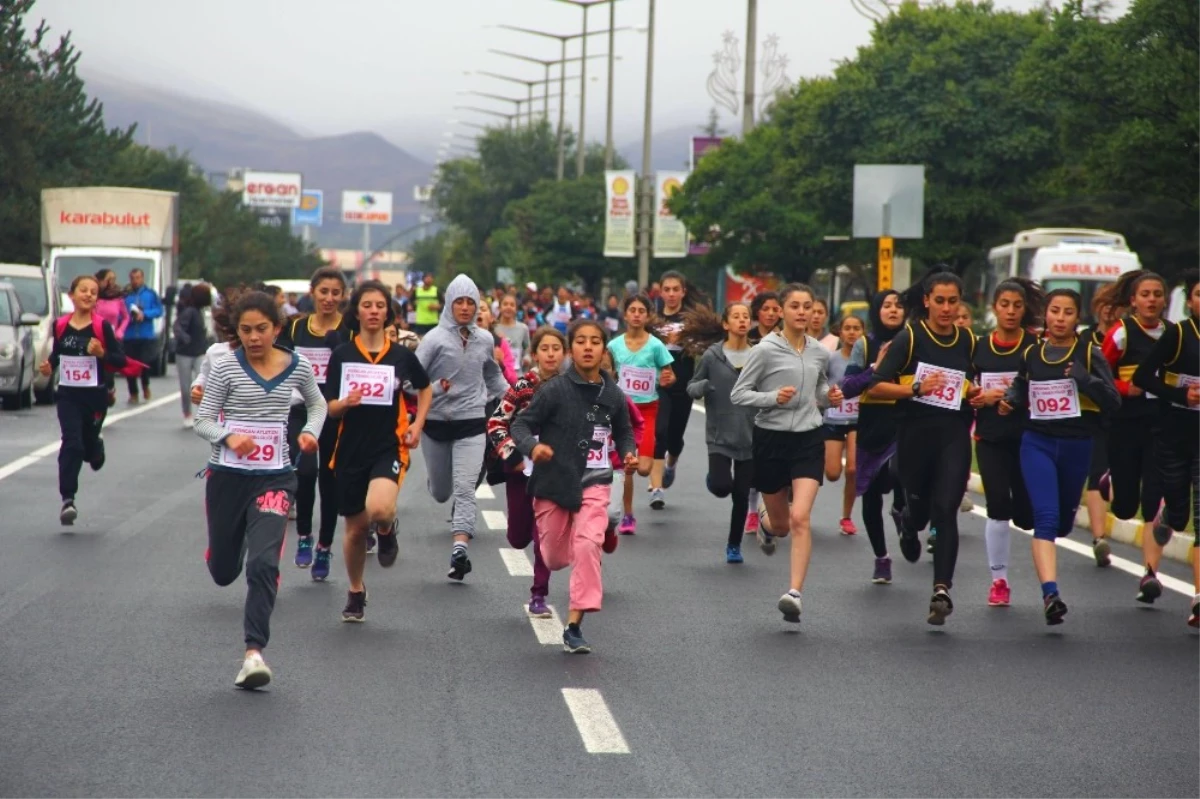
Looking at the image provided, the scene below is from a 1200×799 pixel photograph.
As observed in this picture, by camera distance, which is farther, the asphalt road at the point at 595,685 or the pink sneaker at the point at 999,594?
the pink sneaker at the point at 999,594

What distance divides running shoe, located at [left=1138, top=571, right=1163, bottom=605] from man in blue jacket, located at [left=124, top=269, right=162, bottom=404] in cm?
1884

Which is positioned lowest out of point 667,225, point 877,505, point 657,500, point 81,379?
point 657,500

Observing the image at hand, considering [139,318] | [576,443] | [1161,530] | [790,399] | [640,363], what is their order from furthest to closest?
[139,318] → [640,363] → [1161,530] → [790,399] → [576,443]

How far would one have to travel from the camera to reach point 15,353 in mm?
24672

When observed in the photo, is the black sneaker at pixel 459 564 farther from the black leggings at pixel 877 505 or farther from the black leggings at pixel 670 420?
the black leggings at pixel 670 420

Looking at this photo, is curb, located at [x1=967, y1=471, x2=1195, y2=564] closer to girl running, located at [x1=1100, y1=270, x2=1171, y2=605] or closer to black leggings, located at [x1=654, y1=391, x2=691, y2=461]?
girl running, located at [x1=1100, y1=270, x2=1171, y2=605]

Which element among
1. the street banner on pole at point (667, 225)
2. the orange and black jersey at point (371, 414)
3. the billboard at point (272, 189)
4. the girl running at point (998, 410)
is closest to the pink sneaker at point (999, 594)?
the girl running at point (998, 410)

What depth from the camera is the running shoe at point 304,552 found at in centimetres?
1173

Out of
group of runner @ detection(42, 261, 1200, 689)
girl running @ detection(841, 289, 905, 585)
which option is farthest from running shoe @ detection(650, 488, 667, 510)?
girl running @ detection(841, 289, 905, 585)


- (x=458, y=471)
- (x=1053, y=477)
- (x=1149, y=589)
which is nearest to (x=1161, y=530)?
(x=1149, y=589)

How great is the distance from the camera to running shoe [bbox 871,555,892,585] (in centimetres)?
1159

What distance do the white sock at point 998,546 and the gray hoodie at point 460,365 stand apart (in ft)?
10.2

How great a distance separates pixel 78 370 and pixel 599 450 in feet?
18.9

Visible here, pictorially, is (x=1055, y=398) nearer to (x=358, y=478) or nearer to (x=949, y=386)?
(x=949, y=386)
